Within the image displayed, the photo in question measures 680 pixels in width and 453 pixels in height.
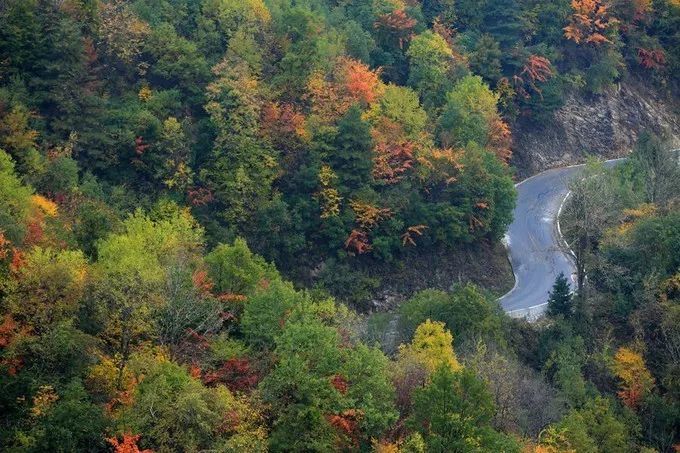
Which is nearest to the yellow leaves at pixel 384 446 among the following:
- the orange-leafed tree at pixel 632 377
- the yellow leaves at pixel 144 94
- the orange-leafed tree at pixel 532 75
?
the orange-leafed tree at pixel 632 377

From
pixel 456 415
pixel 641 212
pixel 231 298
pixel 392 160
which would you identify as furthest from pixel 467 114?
pixel 456 415

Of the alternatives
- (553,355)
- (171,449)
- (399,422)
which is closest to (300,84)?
(553,355)

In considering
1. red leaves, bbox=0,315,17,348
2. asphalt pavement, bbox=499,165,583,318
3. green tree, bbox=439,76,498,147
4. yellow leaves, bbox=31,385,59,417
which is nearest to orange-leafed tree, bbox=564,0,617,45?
asphalt pavement, bbox=499,165,583,318

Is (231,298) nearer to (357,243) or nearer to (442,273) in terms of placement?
(357,243)

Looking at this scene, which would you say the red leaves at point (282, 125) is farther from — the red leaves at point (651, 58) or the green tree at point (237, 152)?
the red leaves at point (651, 58)

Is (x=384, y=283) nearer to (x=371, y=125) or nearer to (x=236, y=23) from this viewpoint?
(x=371, y=125)

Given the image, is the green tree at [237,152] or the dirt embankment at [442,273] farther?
the dirt embankment at [442,273]
